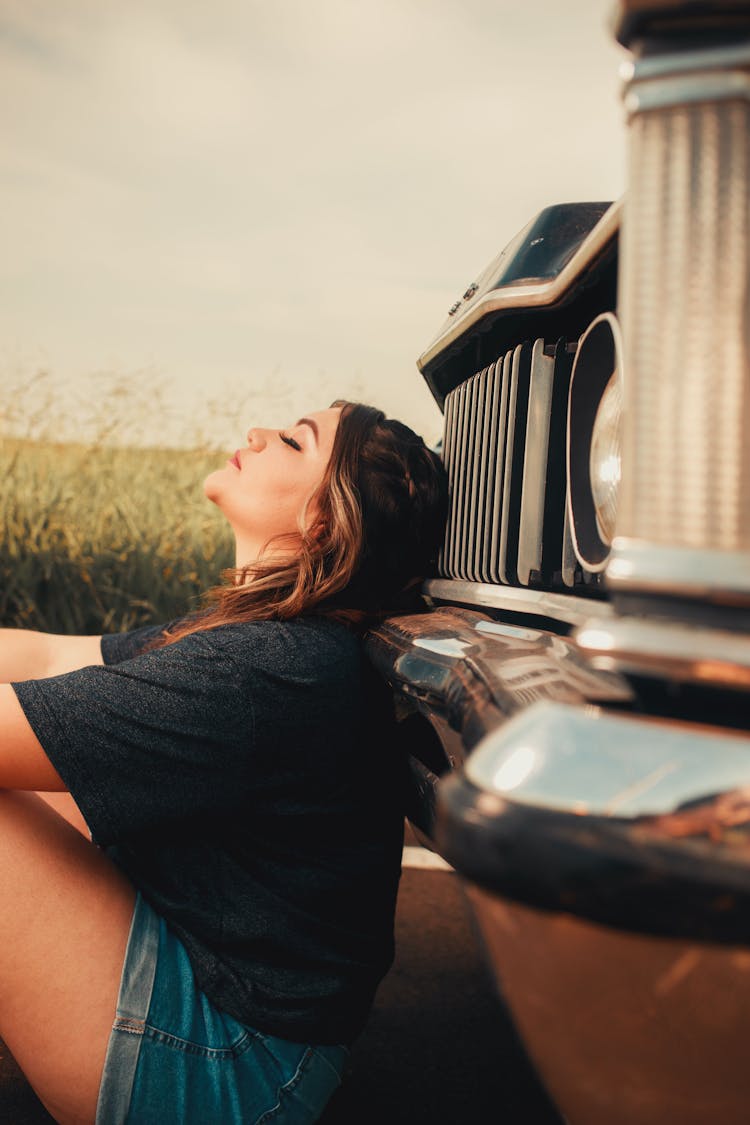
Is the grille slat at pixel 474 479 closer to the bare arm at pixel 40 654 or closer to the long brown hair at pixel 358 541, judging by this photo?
the long brown hair at pixel 358 541

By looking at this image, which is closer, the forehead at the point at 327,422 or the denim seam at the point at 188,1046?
the denim seam at the point at 188,1046

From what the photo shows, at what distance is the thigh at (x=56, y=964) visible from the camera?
4.45 feet

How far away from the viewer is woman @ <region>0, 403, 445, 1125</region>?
133 centimetres

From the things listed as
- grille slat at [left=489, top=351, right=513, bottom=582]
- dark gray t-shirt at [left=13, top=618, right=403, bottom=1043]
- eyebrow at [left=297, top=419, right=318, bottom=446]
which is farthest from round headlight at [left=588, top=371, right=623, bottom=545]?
eyebrow at [left=297, top=419, right=318, bottom=446]

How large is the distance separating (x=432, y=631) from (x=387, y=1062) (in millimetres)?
887

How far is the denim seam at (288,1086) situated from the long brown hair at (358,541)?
0.63 meters

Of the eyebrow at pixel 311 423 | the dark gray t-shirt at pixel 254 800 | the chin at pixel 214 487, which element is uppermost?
the eyebrow at pixel 311 423

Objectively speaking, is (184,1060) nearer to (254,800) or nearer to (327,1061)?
(327,1061)

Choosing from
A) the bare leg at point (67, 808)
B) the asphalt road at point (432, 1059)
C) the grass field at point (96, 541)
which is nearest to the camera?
the asphalt road at point (432, 1059)

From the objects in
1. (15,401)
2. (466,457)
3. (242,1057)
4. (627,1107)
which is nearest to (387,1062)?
(242,1057)

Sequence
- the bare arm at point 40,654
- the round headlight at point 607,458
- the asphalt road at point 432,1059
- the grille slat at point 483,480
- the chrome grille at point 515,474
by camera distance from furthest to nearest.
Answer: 1. the bare arm at point 40,654
2. the grille slat at point 483,480
3. the asphalt road at point 432,1059
4. the chrome grille at point 515,474
5. the round headlight at point 607,458

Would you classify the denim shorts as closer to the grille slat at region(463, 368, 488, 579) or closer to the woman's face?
the woman's face

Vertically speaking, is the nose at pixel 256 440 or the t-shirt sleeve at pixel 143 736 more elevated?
the nose at pixel 256 440

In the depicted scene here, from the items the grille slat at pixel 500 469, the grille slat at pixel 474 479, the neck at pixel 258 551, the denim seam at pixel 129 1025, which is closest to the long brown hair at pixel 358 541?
the neck at pixel 258 551
